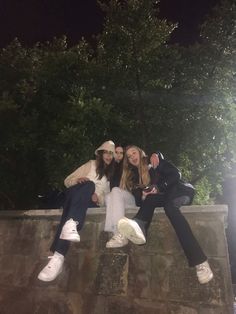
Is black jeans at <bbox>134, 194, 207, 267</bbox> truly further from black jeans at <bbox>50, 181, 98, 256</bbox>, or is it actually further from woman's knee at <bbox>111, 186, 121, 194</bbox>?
black jeans at <bbox>50, 181, 98, 256</bbox>

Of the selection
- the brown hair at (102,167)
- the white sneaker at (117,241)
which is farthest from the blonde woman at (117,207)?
the brown hair at (102,167)

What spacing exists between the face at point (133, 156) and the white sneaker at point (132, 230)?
1.25m

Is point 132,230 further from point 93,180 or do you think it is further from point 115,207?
point 93,180

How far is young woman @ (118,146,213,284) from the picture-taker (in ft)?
11.8

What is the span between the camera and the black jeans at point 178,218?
3.57 m

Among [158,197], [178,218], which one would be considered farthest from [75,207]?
[178,218]

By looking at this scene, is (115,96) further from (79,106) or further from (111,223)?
(111,223)

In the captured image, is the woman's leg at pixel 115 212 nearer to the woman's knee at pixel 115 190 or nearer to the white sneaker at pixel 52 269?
the woman's knee at pixel 115 190

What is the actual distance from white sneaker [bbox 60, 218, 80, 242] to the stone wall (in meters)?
0.54

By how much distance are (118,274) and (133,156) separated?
1642mm

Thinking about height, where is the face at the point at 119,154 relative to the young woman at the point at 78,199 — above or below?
above

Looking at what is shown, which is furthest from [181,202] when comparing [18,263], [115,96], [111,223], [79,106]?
[115,96]

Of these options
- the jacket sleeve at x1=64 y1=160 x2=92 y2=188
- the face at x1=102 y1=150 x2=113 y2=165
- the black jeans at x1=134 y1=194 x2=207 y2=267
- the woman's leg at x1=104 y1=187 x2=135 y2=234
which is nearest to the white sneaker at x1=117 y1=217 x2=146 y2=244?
the black jeans at x1=134 y1=194 x2=207 y2=267

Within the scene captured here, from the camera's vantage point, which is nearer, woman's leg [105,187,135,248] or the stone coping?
the stone coping
